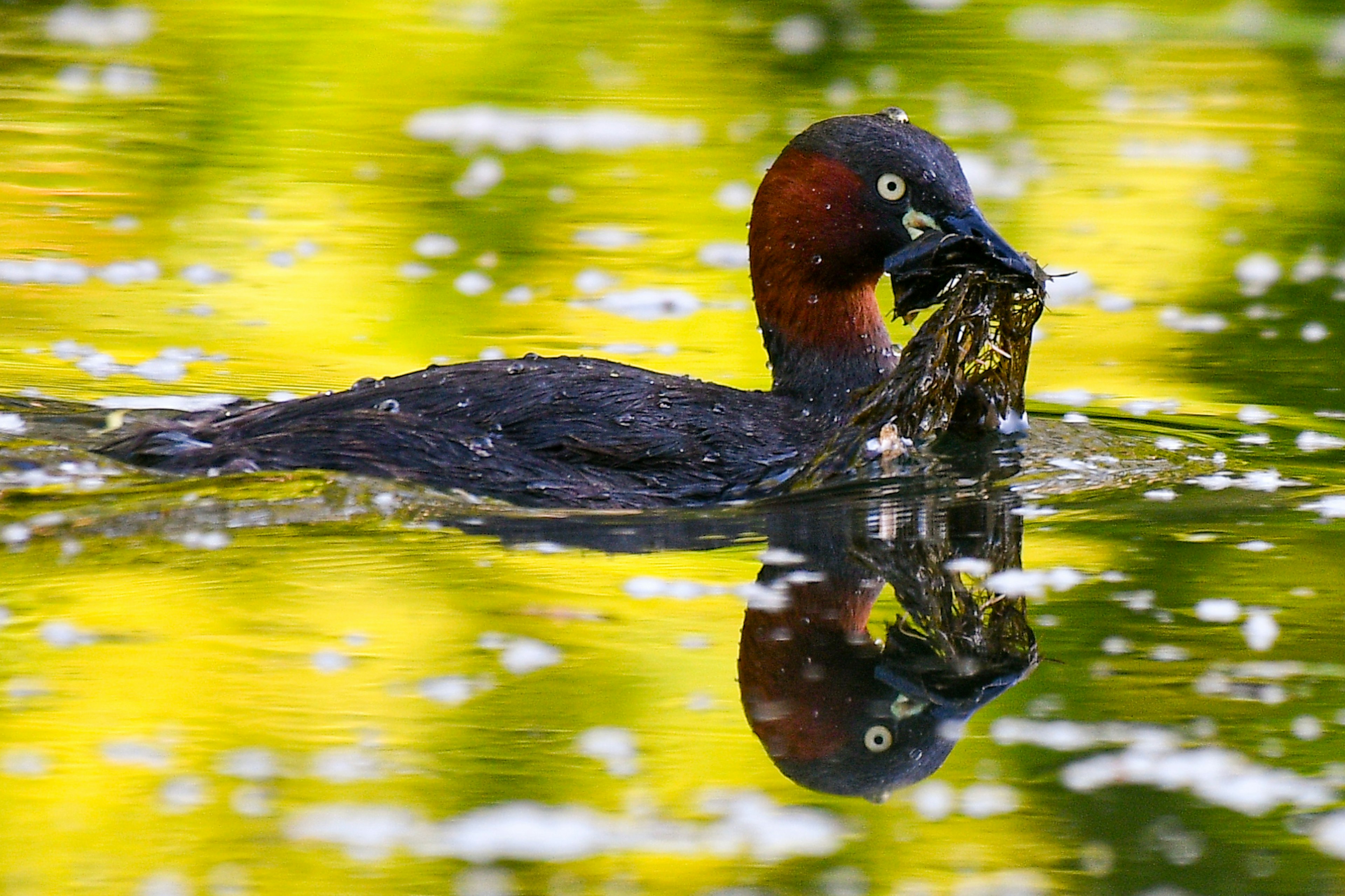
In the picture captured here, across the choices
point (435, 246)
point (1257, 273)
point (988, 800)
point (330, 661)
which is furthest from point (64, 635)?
point (1257, 273)

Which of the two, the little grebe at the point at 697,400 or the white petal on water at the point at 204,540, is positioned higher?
the little grebe at the point at 697,400

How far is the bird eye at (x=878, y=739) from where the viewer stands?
4.52 meters

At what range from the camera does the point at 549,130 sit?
12.7m

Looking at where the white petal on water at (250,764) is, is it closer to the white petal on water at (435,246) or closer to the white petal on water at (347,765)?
the white petal on water at (347,765)

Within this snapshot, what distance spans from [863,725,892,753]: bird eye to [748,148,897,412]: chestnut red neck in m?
2.15

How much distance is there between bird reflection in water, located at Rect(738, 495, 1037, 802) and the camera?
4.52 metres

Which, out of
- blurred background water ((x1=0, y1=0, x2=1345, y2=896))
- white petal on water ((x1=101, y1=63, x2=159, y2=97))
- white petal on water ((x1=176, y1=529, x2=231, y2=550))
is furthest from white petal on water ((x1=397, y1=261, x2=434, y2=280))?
white petal on water ((x1=101, y1=63, x2=159, y2=97))

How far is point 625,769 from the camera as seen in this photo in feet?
14.3

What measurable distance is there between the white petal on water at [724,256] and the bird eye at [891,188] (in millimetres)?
3257

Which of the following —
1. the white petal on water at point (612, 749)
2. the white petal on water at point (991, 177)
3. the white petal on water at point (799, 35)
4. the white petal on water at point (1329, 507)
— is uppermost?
the white petal on water at point (799, 35)

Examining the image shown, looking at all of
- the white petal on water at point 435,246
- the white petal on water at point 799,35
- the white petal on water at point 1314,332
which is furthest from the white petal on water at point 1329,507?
the white petal on water at point 799,35

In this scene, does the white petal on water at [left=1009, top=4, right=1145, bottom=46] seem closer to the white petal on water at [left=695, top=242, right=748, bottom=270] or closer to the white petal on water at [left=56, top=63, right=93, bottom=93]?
the white petal on water at [left=695, top=242, right=748, bottom=270]

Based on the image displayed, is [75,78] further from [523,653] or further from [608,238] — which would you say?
[523,653]

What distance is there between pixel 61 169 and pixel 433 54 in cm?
380
